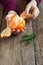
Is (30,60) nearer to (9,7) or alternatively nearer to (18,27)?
(18,27)

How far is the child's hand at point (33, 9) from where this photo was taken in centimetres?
108

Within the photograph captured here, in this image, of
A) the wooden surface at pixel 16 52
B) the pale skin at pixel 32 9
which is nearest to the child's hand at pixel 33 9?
the pale skin at pixel 32 9

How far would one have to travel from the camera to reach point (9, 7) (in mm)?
1104

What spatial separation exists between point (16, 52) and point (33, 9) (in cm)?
28

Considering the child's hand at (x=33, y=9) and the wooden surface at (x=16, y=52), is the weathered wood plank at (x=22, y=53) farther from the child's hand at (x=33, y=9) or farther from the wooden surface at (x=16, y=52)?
the child's hand at (x=33, y=9)

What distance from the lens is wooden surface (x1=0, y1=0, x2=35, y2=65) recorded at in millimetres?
905

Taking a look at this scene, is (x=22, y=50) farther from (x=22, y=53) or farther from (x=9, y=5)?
(x=9, y=5)

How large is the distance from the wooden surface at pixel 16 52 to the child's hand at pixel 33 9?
12 centimetres

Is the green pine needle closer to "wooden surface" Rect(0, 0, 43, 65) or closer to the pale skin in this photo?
"wooden surface" Rect(0, 0, 43, 65)

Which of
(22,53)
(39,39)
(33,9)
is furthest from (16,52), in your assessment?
(33,9)

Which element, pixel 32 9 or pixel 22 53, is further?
pixel 32 9

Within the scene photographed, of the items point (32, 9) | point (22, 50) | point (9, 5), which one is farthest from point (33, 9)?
point (22, 50)

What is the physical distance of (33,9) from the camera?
1093mm

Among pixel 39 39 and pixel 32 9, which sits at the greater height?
pixel 32 9
